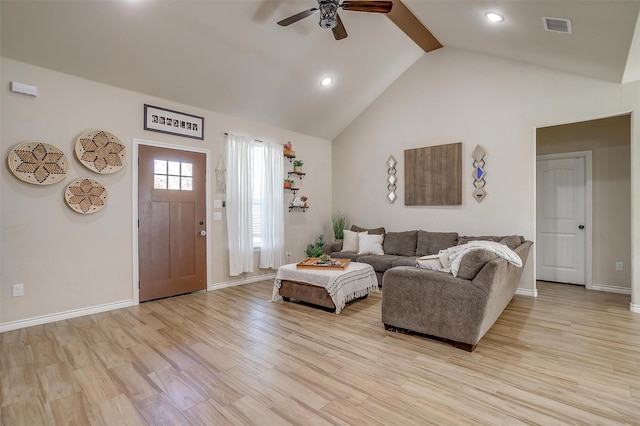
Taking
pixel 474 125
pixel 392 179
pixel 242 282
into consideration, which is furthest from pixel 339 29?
pixel 242 282

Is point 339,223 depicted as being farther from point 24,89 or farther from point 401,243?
point 24,89

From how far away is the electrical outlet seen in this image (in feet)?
10.5

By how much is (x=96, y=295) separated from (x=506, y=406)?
4227mm

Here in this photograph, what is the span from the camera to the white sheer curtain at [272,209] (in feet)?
17.9

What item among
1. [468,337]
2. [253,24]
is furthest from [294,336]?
[253,24]

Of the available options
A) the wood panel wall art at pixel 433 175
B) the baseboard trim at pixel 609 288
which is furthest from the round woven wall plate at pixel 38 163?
the baseboard trim at pixel 609 288

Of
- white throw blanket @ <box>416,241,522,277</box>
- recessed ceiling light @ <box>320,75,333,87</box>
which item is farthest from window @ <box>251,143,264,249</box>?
white throw blanket @ <box>416,241,522,277</box>

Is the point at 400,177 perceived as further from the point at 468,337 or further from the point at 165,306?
the point at 165,306

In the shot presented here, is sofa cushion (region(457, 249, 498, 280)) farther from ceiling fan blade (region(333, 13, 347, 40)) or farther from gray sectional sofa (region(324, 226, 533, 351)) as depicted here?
ceiling fan blade (region(333, 13, 347, 40))

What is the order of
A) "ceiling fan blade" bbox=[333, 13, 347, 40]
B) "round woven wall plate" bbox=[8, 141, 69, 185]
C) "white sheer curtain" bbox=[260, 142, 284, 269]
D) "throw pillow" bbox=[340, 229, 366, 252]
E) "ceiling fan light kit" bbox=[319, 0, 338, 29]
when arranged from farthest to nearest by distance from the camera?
1. "throw pillow" bbox=[340, 229, 366, 252]
2. "white sheer curtain" bbox=[260, 142, 284, 269]
3. "ceiling fan blade" bbox=[333, 13, 347, 40]
4. "round woven wall plate" bbox=[8, 141, 69, 185]
5. "ceiling fan light kit" bbox=[319, 0, 338, 29]

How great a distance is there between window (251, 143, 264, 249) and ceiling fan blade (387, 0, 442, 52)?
2.82 meters

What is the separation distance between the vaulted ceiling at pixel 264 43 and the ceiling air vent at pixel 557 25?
6 centimetres

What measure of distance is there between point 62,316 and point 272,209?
3143 mm

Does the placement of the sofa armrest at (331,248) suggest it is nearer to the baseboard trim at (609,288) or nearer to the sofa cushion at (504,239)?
the sofa cushion at (504,239)
